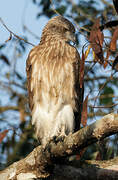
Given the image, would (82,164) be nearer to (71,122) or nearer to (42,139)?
(71,122)

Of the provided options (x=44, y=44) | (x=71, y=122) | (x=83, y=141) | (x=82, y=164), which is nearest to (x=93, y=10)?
(x=44, y=44)

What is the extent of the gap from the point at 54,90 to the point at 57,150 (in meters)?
1.26

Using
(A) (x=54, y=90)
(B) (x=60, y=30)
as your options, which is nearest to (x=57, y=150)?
(A) (x=54, y=90)

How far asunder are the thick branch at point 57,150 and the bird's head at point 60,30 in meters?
2.18

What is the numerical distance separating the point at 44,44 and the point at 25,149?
2551 millimetres

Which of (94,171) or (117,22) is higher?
(117,22)

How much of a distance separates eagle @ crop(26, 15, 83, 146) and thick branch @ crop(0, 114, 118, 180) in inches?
27.9

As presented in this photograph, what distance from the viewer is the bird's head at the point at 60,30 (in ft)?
17.4

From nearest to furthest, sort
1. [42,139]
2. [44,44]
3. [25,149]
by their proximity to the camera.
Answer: [42,139] → [44,44] → [25,149]

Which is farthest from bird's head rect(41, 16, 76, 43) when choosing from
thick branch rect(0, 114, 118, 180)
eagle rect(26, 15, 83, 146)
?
thick branch rect(0, 114, 118, 180)

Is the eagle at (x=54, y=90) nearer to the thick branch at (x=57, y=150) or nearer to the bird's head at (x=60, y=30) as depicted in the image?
the bird's head at (x=60, y=30)

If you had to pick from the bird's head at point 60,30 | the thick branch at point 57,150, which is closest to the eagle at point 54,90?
the bird's head at point 60,30

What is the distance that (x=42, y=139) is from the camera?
4.71 m

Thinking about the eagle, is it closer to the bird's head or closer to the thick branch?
the bird's head
